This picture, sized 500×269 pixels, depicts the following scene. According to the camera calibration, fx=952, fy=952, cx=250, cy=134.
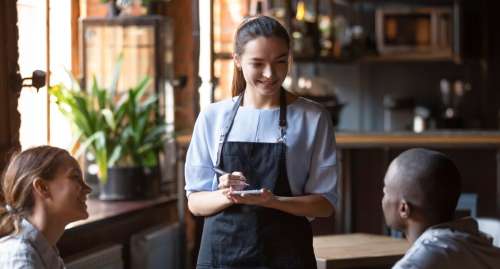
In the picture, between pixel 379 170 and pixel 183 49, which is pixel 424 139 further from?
pixel 183 49

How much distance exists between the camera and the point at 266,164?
230 cm

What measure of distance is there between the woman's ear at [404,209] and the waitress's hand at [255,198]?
1.43 feet

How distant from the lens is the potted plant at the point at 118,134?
14.9 ft

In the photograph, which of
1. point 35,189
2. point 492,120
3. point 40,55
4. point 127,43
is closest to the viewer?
point 35,189

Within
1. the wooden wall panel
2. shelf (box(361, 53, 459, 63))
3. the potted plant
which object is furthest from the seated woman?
shelf (box(361, 53, 459, 63))

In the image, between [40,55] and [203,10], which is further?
[203,10]

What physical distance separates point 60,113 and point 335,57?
351 centimetres

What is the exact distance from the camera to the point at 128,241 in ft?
14.8

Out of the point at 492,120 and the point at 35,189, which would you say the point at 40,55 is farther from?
the point at 492,120

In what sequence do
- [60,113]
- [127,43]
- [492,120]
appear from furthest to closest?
[492,120] < [127,43] < [60,113]

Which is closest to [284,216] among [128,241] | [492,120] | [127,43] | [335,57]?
[128,241]

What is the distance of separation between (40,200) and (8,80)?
1000 millimetres

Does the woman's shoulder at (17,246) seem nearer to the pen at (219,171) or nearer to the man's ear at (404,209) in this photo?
the pen at (219,171)

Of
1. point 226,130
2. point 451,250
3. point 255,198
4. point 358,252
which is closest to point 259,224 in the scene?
point 255,198
